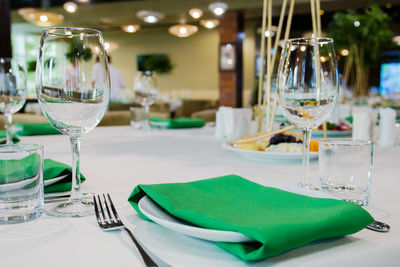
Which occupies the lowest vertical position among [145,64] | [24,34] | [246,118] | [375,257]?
[375,257]

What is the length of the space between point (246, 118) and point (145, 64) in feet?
33.8

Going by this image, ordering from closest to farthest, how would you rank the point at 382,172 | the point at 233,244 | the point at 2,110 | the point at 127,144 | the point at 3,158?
the point at 233,244 < the point at 3,158 < the point at 382,172 < the point at 2,110 < the point at 127,144

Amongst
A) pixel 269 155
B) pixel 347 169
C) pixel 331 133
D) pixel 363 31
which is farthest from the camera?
pixel 363 31

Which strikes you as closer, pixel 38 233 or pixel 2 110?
pixel 38 233

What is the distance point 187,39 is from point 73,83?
1088 cm

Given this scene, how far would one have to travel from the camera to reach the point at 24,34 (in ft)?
38.6

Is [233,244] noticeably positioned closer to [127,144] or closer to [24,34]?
[127,144]

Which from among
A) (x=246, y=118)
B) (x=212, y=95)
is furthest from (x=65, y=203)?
(x=212, y=95)

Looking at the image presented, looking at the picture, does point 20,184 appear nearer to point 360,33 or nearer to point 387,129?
point 387,129

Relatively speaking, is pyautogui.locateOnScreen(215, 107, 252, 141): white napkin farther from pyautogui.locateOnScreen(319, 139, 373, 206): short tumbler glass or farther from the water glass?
pyautogui.locateOnScreen(319, 139, 373, 206): short tumbler glass

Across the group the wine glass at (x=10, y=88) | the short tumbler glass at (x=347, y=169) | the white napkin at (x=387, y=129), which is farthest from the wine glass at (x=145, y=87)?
the short tumbler glass at (x=347, y=169)

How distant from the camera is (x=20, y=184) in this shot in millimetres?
564

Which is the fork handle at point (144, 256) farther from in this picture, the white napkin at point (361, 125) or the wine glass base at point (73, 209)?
the white napkin at point (361, 125)

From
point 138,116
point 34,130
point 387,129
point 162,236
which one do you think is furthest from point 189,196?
point 138,116
